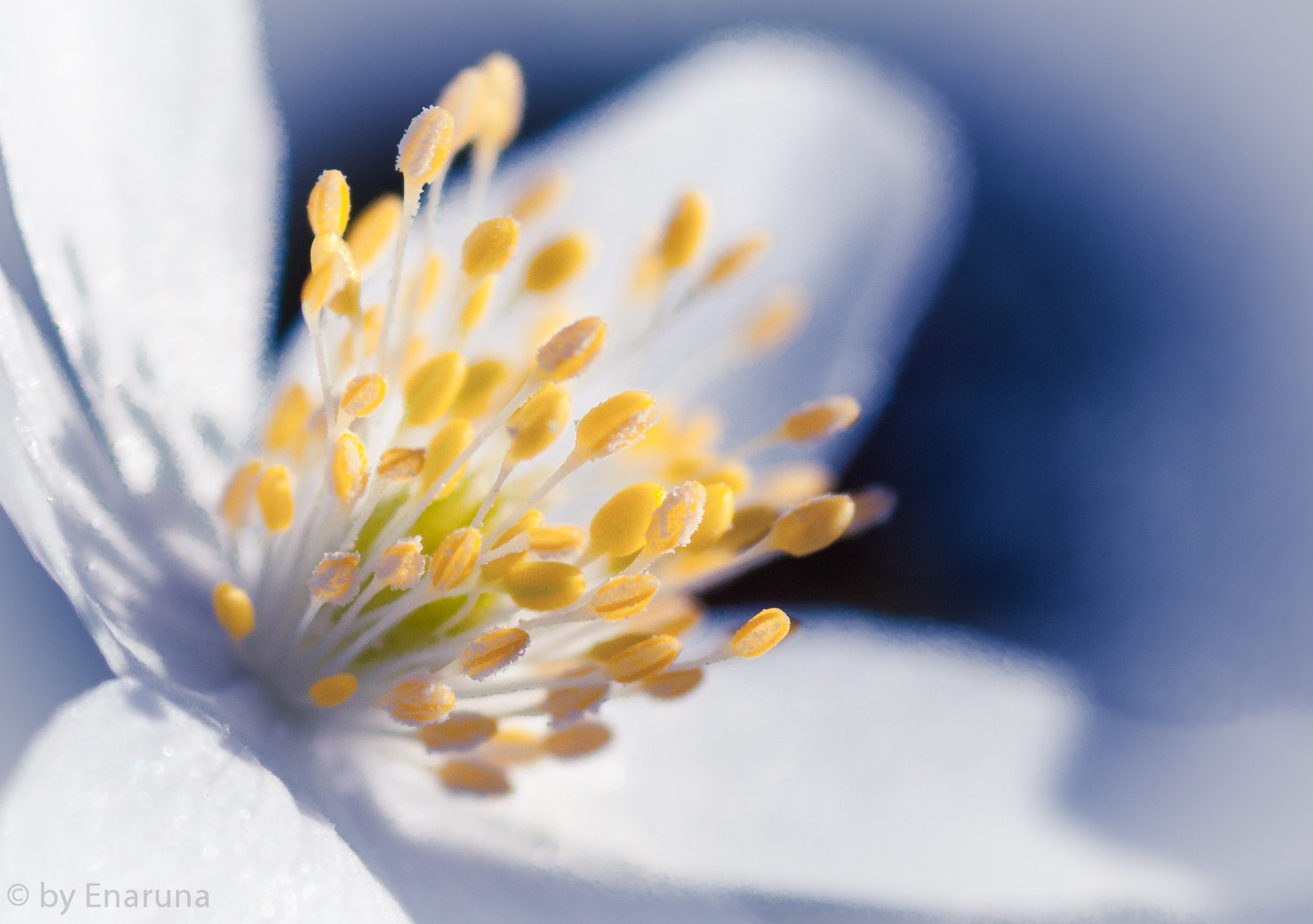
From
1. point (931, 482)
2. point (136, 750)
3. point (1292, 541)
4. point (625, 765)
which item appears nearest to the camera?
point (136, 750)

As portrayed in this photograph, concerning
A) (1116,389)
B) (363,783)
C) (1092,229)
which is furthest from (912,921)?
(1092,229)

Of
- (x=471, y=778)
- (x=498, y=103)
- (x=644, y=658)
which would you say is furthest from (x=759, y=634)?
(x=498, y=103)

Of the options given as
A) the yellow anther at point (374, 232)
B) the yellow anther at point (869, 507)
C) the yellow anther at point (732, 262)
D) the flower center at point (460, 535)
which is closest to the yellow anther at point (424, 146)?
the flower center at point (460, 535)

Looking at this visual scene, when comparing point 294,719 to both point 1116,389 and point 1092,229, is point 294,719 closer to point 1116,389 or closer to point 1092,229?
point 1116,389

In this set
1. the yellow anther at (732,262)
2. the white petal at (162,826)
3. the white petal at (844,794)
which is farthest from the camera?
the yellow anther at (732,262)

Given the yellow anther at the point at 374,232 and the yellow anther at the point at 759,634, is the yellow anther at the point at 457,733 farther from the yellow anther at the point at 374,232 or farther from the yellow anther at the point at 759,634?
the yellow anther at the point at 374,232

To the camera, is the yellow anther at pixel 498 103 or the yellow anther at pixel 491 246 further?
the yellow anther at pixel 498 103

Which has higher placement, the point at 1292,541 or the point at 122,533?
the point at 1292,541
